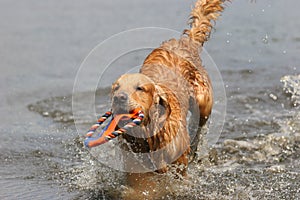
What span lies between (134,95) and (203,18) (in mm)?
3174

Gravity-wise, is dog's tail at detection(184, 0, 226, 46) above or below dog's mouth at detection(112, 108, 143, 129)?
above

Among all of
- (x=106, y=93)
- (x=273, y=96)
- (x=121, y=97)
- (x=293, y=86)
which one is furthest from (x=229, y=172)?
(x=293, y=86)

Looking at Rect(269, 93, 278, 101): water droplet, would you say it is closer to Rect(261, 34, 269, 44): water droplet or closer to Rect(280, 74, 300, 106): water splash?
Rect(280, 74, 300, 106): water splash

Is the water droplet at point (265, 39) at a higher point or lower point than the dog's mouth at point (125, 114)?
lower

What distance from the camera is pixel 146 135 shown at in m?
5.98

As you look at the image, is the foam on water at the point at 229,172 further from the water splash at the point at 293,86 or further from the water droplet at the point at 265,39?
the water droplet at the point at 265,39

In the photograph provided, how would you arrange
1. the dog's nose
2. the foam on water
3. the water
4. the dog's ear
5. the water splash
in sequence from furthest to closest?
1. the water splash
2. the water
3. the foam on water
4. the dog's ear
5. the dog's nose

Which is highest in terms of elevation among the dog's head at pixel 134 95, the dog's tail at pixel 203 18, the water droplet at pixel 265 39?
the dog's tail at pixel 203 18

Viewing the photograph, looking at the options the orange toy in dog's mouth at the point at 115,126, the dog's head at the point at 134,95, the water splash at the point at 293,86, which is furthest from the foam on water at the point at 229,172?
the water splash at the point at 293,86

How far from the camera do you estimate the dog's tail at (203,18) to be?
8273 mm

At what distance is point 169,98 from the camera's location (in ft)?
21.0

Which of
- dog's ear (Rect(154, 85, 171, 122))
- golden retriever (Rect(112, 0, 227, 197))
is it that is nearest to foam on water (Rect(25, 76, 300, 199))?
golden retriever (Rect(112, 0, 227, 197))

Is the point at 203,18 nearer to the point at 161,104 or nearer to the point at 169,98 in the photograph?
the point at 169,98

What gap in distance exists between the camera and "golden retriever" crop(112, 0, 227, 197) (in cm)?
562
